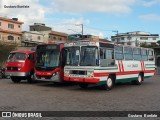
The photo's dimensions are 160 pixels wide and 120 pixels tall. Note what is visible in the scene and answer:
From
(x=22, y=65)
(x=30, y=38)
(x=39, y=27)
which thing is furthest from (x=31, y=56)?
(x=39, y=27)

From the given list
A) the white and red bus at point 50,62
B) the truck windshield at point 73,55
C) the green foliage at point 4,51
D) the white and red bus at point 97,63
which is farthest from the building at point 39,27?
the truck windshield at point 73,55

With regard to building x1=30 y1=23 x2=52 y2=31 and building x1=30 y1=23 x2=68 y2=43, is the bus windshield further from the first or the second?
building x1=30 y1=23 x2=52 y2=31

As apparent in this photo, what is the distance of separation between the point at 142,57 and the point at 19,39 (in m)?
52.4

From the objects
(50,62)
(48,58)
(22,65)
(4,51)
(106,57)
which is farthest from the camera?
(4,51)

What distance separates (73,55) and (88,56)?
3.83ft

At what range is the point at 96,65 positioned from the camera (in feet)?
52.5

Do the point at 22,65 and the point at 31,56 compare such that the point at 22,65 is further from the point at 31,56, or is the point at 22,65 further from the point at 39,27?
the point at 39,27

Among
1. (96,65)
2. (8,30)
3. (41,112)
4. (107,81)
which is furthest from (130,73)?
(8,30)

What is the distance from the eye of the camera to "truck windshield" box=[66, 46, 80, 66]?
16.9 meters

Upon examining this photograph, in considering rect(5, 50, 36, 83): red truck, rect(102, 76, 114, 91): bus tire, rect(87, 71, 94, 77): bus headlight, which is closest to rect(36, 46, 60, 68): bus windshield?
rect(5, 50, 36, 83): red truck

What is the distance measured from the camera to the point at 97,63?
1608cm

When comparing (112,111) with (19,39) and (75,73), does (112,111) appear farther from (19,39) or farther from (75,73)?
(19,39)

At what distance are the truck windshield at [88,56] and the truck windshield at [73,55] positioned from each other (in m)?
0.36

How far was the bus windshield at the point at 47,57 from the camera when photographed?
18438 millimetres
